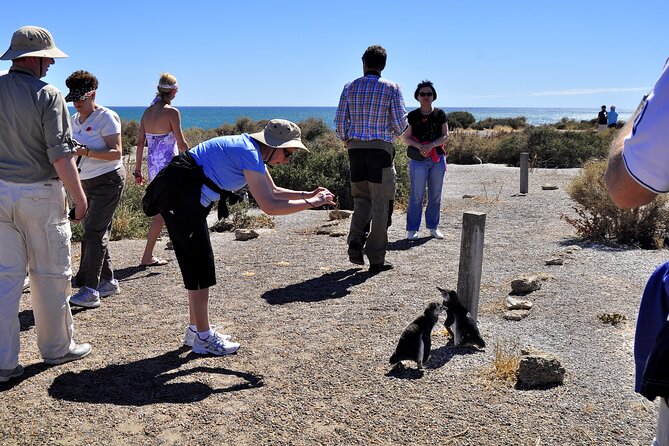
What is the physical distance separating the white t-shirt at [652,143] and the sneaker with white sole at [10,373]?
12.8 ft

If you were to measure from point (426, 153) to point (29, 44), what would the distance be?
542 centimetres

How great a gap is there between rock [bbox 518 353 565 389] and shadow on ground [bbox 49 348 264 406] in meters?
1.61

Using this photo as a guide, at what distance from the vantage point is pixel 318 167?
14.1m

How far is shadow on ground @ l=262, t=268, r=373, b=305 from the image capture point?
645cm

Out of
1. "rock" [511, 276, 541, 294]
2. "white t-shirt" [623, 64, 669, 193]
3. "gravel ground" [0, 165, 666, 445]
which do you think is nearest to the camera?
"white t-shirt" [623, 64, 669, 193]

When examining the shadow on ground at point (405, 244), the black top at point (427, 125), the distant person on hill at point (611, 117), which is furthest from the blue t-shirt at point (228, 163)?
the distant person on hill at point (611, 117)

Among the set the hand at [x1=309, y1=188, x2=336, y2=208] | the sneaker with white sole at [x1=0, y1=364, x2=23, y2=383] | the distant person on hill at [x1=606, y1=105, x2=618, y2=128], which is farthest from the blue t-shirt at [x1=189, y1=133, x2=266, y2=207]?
the distant person on hill at [x1=606, y1=105, x2=618, y2=128]

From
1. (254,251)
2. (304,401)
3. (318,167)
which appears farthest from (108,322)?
(318,167)

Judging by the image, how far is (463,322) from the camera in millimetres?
4906

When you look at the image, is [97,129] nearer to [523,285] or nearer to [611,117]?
[523,285]

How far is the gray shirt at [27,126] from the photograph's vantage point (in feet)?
13.8

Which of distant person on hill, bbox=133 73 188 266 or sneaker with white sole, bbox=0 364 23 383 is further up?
distant person on hill, bbox=133 73 188 266

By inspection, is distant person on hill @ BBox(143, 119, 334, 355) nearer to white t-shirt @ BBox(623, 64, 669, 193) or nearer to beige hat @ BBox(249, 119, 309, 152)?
beige hat @ BBox(249, 119, 309, 152)

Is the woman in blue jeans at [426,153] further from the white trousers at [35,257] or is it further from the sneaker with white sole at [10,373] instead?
the sneaker with white sole at [10,373]
